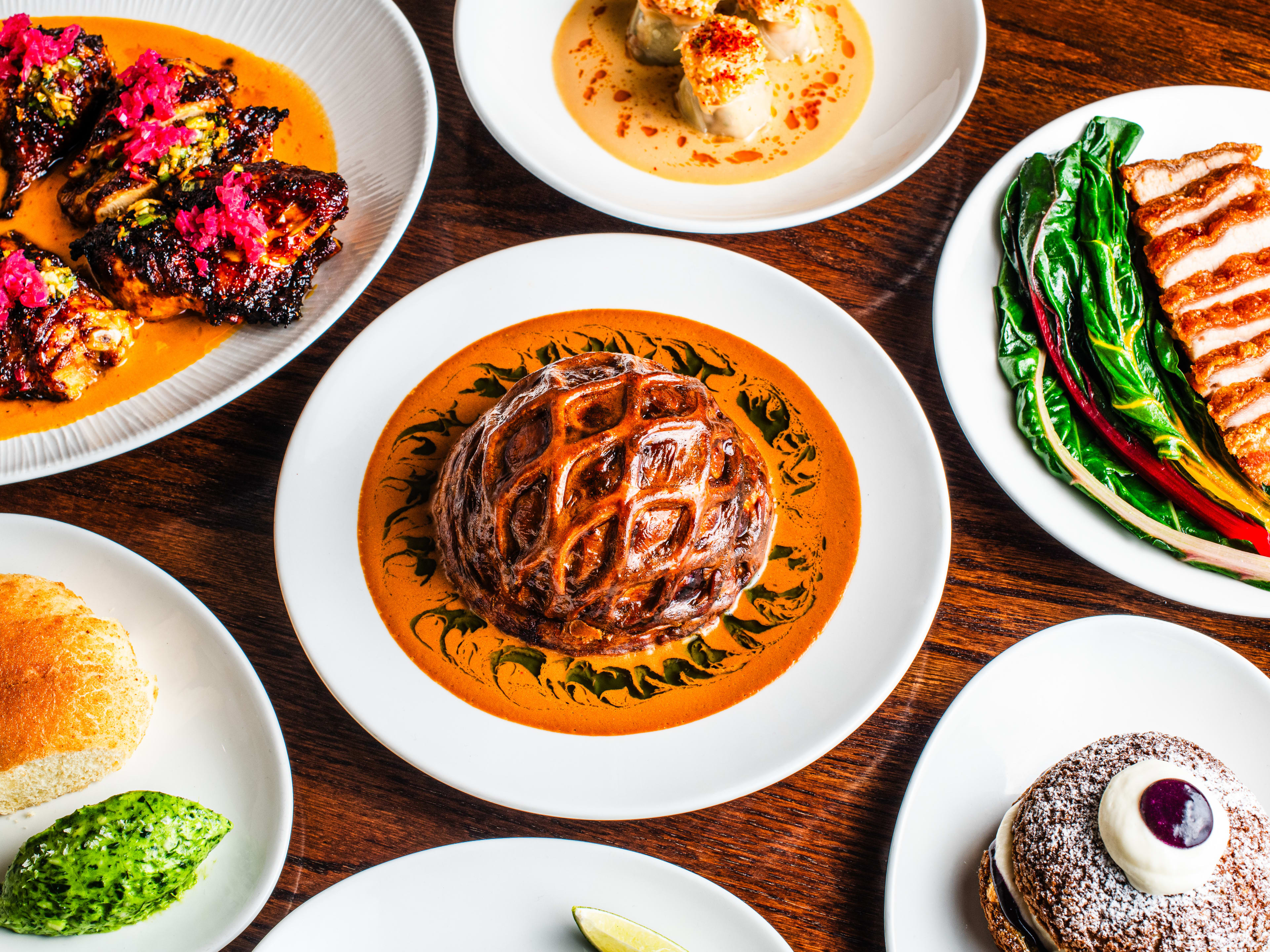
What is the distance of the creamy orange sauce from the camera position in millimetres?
2900

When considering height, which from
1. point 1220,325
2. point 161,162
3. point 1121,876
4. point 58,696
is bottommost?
point 58,696

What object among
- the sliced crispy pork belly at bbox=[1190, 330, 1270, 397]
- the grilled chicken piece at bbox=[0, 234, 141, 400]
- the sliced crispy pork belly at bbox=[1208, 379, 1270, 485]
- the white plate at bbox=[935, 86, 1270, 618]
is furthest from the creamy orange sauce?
the grilled chicken piece at bbox=[0, 234, 141, 400]

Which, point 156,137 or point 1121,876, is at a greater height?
point 156,137

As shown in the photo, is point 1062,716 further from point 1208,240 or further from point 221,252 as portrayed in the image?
point 221,252

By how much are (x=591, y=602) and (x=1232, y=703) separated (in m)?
1.88

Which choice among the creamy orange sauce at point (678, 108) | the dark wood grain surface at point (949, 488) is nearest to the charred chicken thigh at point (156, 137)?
the dark wood grain surface at point (949, 488)

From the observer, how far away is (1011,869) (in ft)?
7.42

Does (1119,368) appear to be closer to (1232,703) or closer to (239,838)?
(1232,703)

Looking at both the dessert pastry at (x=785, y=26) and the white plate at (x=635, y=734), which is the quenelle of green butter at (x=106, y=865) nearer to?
the white plate at (x=635, y=734)

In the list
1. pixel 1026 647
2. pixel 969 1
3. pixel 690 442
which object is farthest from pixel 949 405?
pixel 969 1

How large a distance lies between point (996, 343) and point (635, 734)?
1.62 meters

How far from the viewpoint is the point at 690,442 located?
2.15 meters

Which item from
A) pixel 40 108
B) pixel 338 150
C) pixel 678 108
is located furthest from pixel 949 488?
pixel 40 108

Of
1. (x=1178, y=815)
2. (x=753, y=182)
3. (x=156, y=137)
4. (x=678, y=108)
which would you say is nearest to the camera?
(x=1178, y=815)
